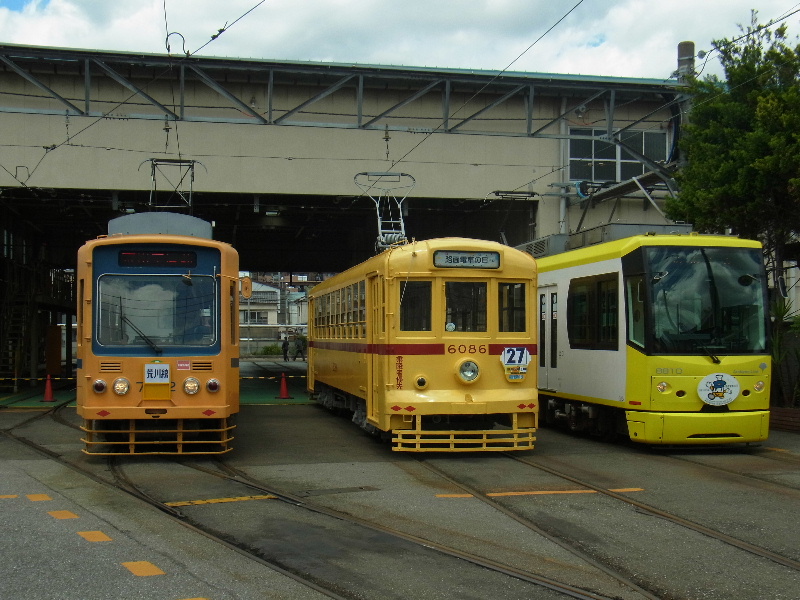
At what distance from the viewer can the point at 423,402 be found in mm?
11539

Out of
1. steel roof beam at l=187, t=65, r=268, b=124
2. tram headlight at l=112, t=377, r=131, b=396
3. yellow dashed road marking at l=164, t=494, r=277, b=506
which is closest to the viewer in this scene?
yellow dashed road marking at l=164, t=494, r=277, b=506

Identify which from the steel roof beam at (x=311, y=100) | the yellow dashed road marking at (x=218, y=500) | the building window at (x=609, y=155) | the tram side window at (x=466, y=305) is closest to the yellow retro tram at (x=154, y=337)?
the yellow dashed road marking at (x=218, y=500)

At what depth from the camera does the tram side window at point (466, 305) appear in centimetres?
1188

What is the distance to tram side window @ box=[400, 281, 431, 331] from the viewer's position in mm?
11812

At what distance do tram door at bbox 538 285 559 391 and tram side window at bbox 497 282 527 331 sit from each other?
298cm

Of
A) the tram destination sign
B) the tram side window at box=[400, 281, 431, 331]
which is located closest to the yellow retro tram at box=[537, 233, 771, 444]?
the tram destination sign

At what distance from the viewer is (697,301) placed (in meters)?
12.0

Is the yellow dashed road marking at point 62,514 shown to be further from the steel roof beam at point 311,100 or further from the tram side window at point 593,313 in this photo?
the steel roof beam at point 311,100

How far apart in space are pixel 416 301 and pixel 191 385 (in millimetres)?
3017

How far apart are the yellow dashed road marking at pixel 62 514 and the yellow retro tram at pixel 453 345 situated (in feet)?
14.5

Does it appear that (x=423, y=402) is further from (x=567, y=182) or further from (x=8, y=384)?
(x=8, y=384)

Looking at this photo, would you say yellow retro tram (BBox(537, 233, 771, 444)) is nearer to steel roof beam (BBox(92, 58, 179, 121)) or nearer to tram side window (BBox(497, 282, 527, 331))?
tram side window (BBox(497, 282, 527, 331))

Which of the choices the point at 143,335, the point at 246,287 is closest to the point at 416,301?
the point at 246,287

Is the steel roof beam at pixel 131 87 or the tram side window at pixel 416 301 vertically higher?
the steel roof beam at pixel 131 87
